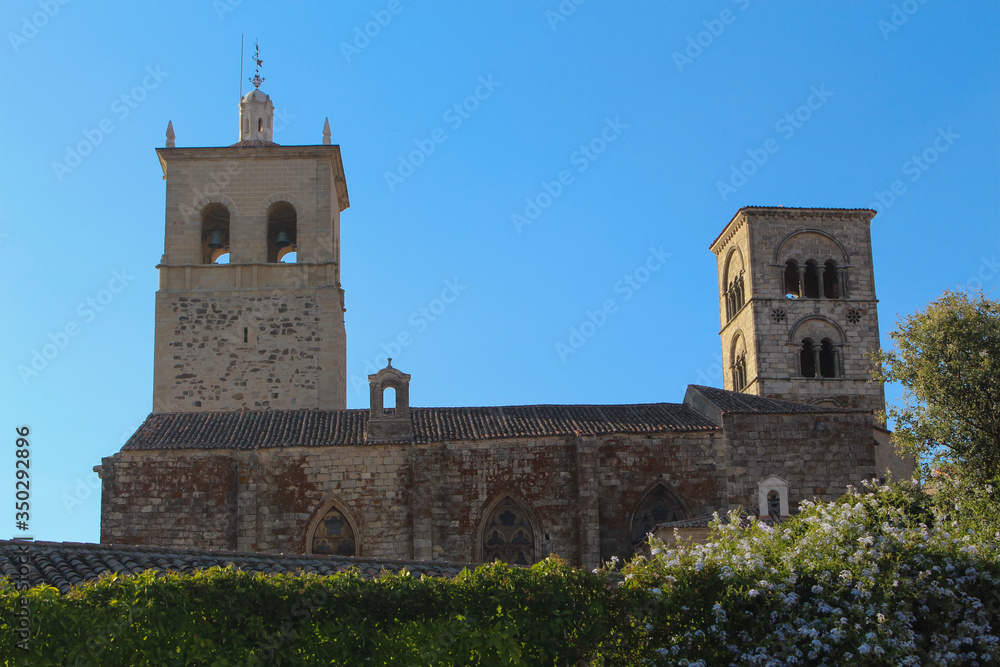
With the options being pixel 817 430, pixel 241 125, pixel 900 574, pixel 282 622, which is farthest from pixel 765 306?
pixel 282 622

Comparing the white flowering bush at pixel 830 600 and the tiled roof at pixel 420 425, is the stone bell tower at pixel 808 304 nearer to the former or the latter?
the tiled roof at pixel 420 425

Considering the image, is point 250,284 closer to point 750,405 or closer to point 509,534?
point 509,534

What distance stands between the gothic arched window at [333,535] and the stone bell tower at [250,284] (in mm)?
7028

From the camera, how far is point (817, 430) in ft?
89.5

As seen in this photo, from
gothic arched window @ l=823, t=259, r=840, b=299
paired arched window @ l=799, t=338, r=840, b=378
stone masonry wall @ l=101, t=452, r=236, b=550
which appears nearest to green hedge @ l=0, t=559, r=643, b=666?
stone masonry wall @ l=101, t=452, r=236, b=550

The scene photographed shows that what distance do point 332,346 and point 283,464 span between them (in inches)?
298

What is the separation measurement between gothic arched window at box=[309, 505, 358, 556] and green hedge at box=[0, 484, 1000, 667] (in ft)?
42.0

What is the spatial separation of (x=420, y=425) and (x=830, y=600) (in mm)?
15640

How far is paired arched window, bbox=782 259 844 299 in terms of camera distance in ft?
148

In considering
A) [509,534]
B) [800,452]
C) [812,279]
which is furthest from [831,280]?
[509,534]

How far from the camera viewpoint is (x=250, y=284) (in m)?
34.3

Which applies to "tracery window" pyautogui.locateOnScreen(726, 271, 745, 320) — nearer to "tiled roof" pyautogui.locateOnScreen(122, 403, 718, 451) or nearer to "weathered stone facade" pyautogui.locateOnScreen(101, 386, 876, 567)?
"tiled roof" pyautogui.locateOnScreen(122, 403, 718, 451)

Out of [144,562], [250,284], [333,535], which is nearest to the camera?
[144,562]

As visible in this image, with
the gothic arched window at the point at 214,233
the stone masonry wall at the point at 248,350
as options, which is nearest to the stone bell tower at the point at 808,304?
the stone masonry wall at the point at 248,350
